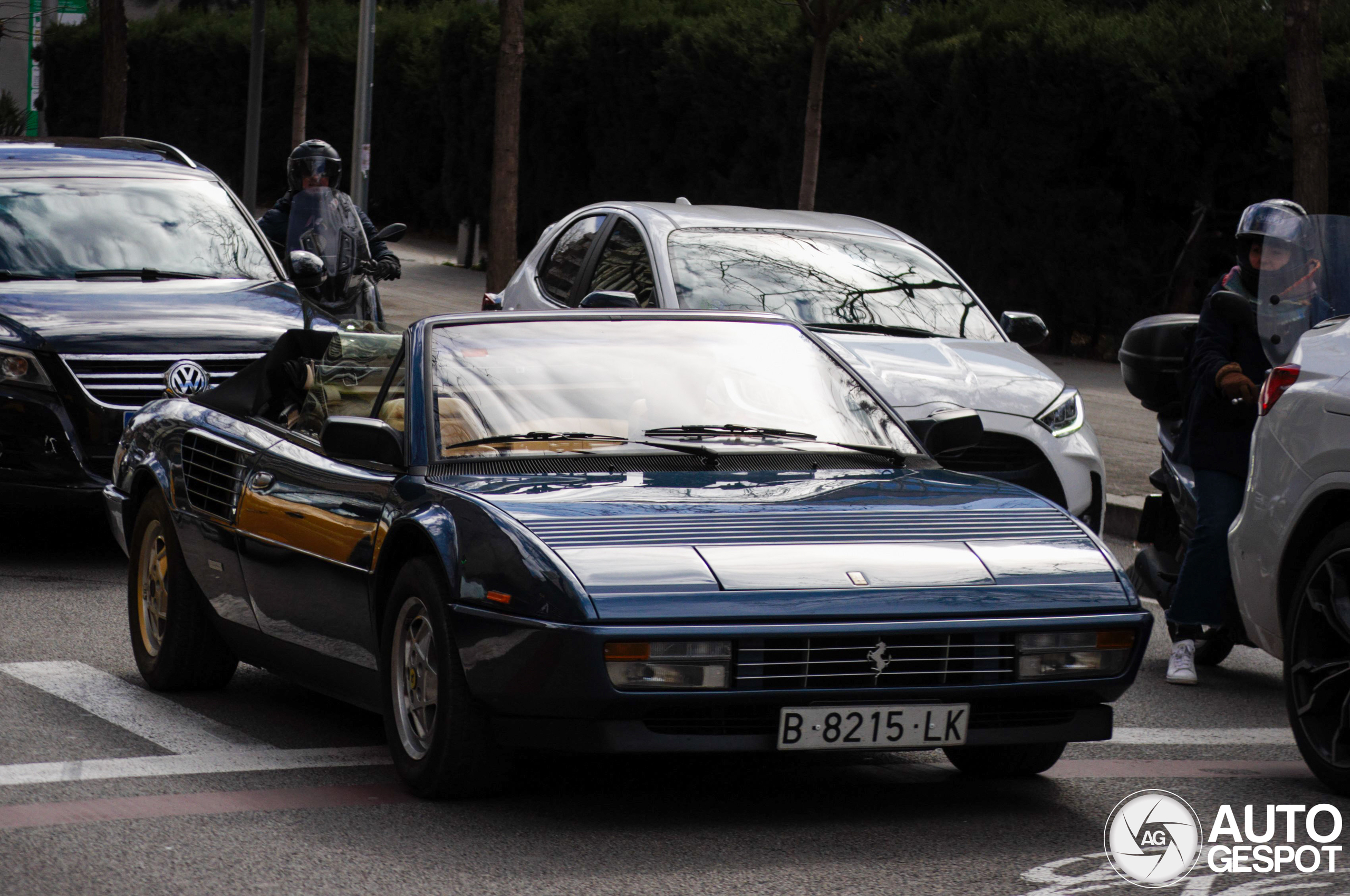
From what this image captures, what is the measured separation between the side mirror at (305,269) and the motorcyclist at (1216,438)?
569cm

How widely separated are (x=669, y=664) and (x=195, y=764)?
1760 mm

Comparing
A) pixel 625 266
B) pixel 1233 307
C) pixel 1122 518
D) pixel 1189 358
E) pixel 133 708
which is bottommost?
pixel 1122 518

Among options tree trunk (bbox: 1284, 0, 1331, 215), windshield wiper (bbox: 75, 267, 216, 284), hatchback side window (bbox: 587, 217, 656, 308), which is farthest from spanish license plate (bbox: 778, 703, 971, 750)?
tree trunk (bbox: 1284, 0, 1331, 215)

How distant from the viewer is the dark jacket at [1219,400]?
7832 mm

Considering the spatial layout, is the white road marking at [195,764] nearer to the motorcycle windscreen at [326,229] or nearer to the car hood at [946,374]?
Answer: the car hood at [946,374]

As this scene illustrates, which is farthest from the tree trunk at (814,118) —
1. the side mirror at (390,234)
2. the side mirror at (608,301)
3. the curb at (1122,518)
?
the side mirror at (608,301)

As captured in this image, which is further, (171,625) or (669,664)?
(171,625)

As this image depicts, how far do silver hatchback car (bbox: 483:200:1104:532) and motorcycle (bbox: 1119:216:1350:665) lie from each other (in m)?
0.75

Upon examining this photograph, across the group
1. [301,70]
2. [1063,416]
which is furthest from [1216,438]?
[301,70]

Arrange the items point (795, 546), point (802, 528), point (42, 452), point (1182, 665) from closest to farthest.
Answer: point (795, 546)
point (802, 528)
point (1182, 665)
point (42, 452)

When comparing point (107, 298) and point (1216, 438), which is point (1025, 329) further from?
point (107, 298)

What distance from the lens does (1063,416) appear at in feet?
32.8

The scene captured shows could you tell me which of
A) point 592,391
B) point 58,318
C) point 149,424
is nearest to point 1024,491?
point 592,391

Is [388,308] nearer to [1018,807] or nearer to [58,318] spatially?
[58,318]
